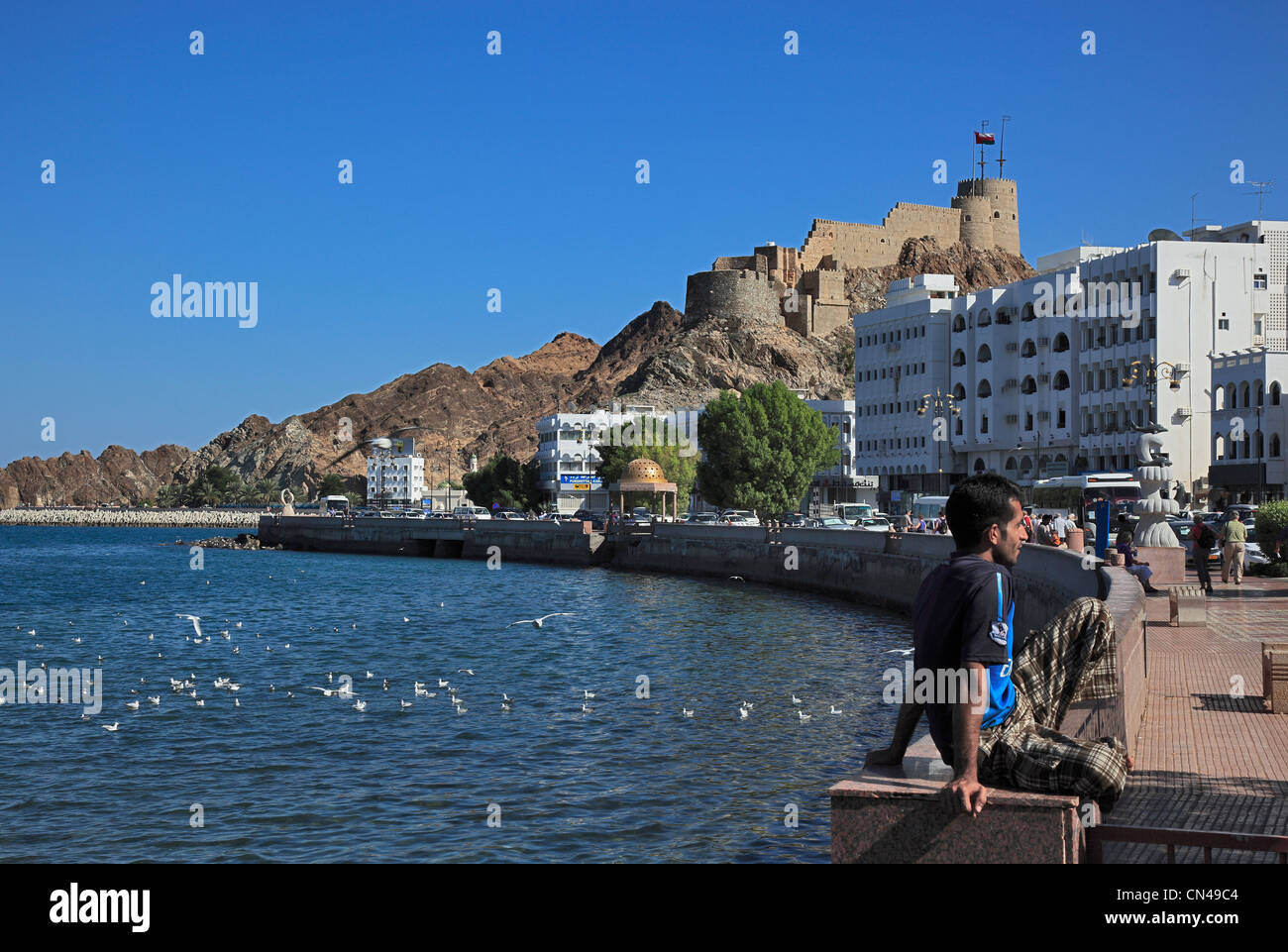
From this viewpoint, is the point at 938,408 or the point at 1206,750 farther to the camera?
the point at 938,408

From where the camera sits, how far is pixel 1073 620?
22.2ft

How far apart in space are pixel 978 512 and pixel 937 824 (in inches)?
53.6

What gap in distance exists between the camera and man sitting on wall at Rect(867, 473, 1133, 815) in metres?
5.77

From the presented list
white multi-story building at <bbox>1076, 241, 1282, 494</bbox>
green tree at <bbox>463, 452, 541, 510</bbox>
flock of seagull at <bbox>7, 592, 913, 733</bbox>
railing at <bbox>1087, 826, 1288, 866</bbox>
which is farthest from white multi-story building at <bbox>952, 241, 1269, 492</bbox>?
railing at <bbox>1087, 826, 1288, 866</bbox>

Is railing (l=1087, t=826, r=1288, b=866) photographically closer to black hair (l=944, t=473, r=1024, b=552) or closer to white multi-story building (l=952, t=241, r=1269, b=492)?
black hair (l=944, t=473, r=1024, b=552)

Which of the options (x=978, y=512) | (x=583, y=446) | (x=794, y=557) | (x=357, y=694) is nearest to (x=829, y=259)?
(x=583, y=446)

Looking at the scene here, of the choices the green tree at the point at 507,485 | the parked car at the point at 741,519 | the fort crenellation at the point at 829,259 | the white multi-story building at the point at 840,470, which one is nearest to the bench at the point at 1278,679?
the parked car at the point at 741,519

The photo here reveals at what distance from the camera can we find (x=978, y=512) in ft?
20.2

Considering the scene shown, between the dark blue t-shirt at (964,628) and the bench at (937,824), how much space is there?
269 millimetres

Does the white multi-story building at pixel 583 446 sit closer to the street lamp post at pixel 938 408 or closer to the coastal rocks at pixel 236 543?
the coastal rocks at pixel 236 543

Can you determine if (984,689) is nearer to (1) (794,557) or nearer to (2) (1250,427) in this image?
(1) (794,557)

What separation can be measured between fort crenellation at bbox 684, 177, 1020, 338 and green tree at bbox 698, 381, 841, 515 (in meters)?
78.9

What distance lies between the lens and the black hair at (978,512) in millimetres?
6152
